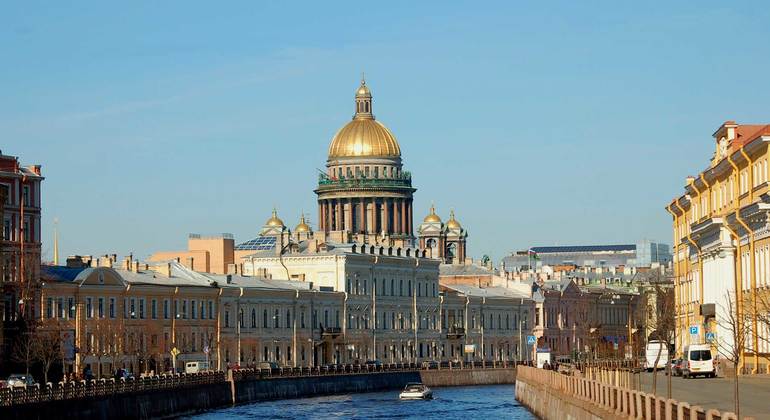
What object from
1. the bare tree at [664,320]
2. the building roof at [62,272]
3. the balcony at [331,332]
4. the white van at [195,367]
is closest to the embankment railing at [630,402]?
the bare tree at [664,320]

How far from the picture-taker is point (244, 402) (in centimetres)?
10456

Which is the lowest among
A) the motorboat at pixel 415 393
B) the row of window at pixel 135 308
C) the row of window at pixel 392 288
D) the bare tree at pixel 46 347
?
the motorboat at pixel 415 393

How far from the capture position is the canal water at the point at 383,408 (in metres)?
91.8

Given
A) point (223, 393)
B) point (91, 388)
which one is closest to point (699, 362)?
point (91, 388)

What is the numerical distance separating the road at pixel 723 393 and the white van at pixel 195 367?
4605 centimetres

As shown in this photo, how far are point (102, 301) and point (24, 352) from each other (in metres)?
16.8

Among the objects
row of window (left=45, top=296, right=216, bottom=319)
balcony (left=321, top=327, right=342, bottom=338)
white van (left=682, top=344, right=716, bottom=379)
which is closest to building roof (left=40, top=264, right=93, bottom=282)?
row of window (left=45, top=296, right=216, bottom=319)

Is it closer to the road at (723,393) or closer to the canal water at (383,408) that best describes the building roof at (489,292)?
the canal water at (383,408)

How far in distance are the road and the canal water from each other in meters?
21.5

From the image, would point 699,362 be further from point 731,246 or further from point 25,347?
point 25,347

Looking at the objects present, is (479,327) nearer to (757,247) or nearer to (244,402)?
(244,402)

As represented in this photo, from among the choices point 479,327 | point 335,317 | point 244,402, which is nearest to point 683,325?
point 244,402

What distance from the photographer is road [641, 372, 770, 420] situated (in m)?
45.1

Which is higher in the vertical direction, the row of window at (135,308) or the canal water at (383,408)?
the row of window at (135,308)
